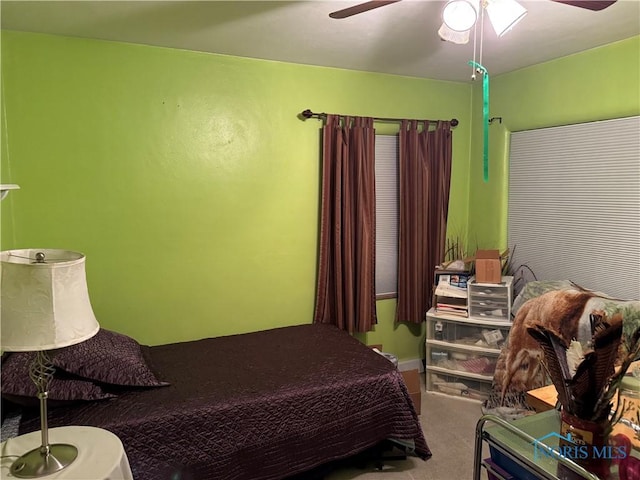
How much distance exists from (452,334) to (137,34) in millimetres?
2941

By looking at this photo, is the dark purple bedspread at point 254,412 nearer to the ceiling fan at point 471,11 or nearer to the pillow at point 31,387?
the pillow at point 31,387

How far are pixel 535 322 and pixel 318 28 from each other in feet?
6.85

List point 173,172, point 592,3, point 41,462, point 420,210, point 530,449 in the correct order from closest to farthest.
→ point 530,449, point 41,462, point 592,3, point 173,172, point 420,210

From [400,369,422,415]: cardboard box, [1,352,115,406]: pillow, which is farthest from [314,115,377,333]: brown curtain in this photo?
[1,352,115,406]: pillow

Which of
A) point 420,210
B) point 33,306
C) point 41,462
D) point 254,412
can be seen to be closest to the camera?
point 33,306

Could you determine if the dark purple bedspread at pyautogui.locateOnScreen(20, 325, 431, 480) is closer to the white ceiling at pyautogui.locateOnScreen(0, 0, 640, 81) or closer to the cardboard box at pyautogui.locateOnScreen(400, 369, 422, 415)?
the cardboard box at pyautogui.locateOnScreen(400, 369, 422, 415)

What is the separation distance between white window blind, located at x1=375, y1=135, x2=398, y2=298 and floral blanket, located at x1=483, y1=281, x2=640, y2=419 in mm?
1032

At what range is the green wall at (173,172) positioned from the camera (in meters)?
2.71

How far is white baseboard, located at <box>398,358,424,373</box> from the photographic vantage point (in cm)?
390

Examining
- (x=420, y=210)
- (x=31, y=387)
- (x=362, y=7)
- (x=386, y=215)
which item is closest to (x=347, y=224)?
(x=386, y=215)

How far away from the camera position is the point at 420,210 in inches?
145

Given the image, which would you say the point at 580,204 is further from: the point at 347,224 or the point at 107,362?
the point at 107,362

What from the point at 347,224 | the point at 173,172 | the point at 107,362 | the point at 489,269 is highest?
the point at 173,172

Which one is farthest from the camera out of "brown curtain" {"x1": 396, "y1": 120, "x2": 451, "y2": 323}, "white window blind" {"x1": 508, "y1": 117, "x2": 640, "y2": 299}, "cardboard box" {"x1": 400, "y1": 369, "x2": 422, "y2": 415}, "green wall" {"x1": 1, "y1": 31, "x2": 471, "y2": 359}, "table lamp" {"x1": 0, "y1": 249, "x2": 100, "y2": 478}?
"brown curtain" {"x1": 396, "y1": 120, "x2": 451, "y2": 323}
